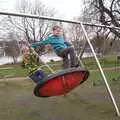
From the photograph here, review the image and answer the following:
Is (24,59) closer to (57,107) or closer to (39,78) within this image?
(39,78)

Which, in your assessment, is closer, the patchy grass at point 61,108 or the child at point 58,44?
the child at point 58,44

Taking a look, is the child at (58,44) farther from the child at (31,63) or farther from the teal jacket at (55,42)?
the child at (31,63)

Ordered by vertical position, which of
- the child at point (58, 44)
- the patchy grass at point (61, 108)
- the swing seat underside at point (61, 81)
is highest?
the child at point (58, 44)

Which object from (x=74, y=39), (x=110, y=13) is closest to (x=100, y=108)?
(x=74, y=39)

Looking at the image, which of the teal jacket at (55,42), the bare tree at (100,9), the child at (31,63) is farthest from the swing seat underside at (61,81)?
the bare tree at (100,9)

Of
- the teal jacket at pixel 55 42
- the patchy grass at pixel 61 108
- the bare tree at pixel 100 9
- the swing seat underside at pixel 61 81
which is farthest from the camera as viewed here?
the bare tree at pixel 100 9

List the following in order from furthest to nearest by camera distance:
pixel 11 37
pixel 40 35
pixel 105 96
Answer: pixel 105 96 → pixel 40 35 → pixel 11 37

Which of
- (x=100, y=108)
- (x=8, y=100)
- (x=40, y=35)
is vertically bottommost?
(x=8, y=100)

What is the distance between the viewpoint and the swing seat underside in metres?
6.89

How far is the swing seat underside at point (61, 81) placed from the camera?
6.89 meters

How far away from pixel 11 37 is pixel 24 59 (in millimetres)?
1035

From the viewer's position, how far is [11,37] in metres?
8.73

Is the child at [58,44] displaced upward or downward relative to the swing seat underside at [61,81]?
upward

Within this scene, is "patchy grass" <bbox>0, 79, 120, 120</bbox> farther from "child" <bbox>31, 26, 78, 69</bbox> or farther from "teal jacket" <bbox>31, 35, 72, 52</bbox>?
"teal jacket" <bbox>31, 35, 72, 52</bbox>
